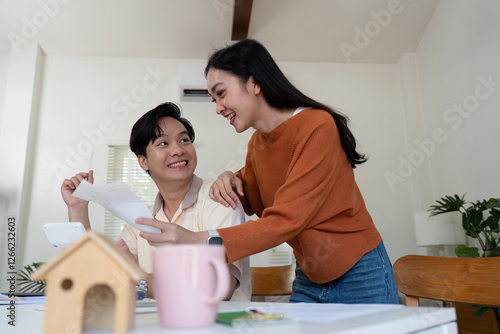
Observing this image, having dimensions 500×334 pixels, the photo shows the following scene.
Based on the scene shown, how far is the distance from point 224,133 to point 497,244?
2420mm

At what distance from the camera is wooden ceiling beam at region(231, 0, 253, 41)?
336 cm

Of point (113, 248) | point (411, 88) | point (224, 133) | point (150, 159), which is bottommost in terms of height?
point (113, 248)

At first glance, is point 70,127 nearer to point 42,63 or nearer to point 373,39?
point 42,63

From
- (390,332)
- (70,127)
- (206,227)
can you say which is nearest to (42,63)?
(70,127)

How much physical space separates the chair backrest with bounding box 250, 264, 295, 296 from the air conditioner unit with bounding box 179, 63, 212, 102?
242cm

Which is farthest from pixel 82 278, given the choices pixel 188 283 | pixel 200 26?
pixel 200 26

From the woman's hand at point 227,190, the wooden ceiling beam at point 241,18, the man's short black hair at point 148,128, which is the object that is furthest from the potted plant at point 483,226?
the wooden ceiling beam at point 241,18

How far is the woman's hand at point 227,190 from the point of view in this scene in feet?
4.03

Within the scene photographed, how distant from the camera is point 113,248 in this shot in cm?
42

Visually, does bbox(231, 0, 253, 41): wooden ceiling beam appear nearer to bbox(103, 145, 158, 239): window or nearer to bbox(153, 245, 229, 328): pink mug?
bbox(103, 145, 158, 239): window

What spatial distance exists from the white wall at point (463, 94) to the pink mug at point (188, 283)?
10.1 ft

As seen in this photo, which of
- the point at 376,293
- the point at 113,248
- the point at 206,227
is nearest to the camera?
the point at 113,248

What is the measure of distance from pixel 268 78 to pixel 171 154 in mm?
454

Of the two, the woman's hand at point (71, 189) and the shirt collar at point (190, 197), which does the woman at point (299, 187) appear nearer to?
the shirt collar at point (190, 197)
